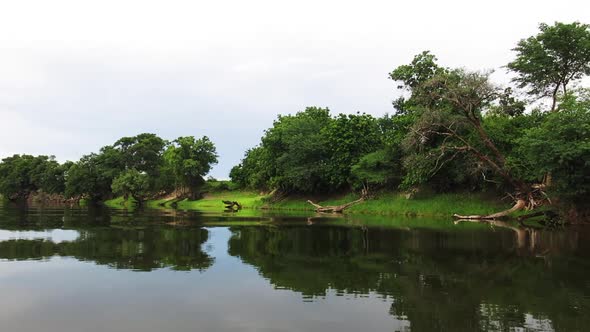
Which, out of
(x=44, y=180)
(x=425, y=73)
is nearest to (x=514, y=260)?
(x=425, y=73)

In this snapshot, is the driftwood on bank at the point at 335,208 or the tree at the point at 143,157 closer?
the driftwood on bank at the point at 335,208

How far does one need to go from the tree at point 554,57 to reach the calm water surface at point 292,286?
104 ft

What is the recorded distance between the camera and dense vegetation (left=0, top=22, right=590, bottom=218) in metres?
34.7

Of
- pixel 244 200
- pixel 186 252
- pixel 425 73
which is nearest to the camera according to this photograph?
pixel 186 252

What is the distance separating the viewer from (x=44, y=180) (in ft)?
412

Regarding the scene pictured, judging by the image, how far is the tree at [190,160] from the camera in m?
91.4

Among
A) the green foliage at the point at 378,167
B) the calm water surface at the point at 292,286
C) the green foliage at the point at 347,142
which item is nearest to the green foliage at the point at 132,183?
the green foliage at the point at 347,142

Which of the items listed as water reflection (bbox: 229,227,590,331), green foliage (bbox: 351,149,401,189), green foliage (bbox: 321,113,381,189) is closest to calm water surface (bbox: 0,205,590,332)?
water reflection (bbox: 229,227,590,331)

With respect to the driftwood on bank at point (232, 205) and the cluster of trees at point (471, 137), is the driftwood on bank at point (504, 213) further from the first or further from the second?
the driftwood on bank at point (232, 205)

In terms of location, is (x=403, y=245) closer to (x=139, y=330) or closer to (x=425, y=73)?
(x=139, y=330)

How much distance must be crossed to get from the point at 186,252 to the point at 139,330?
10825mm

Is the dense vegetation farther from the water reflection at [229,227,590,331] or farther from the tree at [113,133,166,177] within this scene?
the tree at [113,133,166,177]

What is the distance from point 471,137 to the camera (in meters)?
48.3

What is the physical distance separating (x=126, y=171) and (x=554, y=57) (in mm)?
85993
